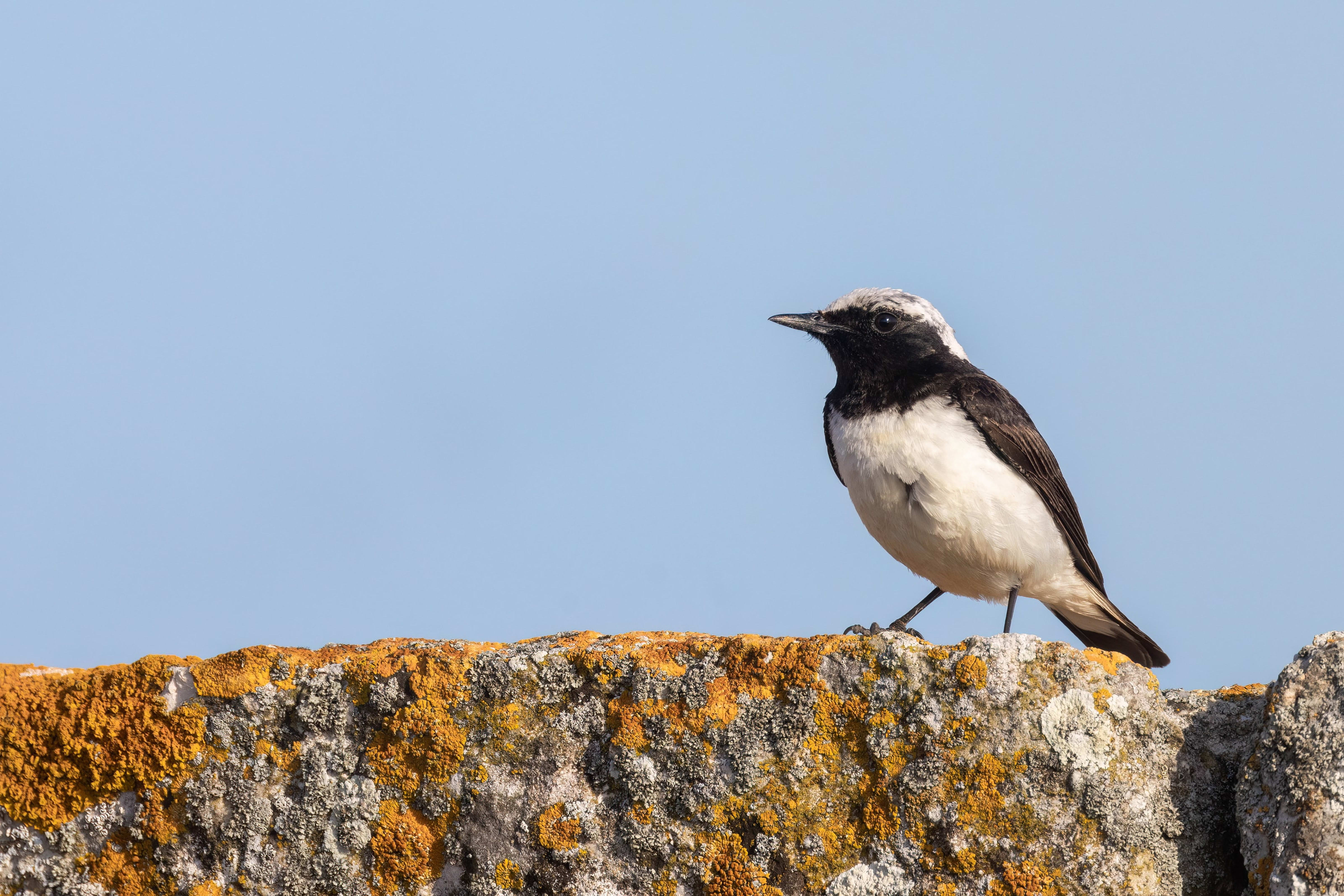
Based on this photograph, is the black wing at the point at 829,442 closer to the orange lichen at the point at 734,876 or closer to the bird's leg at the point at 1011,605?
the bird's leg at the point at 1011,605

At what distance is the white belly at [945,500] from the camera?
20.6 ft

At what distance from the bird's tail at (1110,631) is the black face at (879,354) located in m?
1.63

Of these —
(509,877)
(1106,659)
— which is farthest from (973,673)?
(509,877)

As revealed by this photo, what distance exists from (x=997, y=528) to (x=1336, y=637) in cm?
331

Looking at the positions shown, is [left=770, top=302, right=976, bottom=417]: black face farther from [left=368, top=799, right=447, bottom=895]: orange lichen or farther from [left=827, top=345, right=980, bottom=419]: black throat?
[left=368, top=799, right=447, bottom=895]: orange lichen

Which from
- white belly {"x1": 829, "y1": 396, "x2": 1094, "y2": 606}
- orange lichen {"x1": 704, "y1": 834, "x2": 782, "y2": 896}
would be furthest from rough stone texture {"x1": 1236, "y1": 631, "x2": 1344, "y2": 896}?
white belly {"x1": 829, "y1": 396, "x2": 1094, "y2": 606}

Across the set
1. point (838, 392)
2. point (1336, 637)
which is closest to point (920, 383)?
point (838, 392)

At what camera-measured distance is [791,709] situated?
3.31 m

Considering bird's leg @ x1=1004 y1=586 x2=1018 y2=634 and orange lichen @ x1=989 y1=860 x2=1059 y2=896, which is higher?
bird's leg @ x1=1004 y1=586 x2=1018 y2=634

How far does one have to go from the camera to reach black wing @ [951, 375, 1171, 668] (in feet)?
21.6

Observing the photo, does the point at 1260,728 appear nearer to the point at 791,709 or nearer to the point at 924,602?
the point at 791,709

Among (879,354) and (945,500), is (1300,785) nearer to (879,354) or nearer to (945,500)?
(945,500)

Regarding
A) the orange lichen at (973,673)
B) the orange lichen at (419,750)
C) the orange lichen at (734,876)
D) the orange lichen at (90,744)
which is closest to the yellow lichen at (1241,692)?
the orange lichen at (973,673)

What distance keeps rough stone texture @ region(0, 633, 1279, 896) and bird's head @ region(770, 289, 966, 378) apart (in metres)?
3.69
